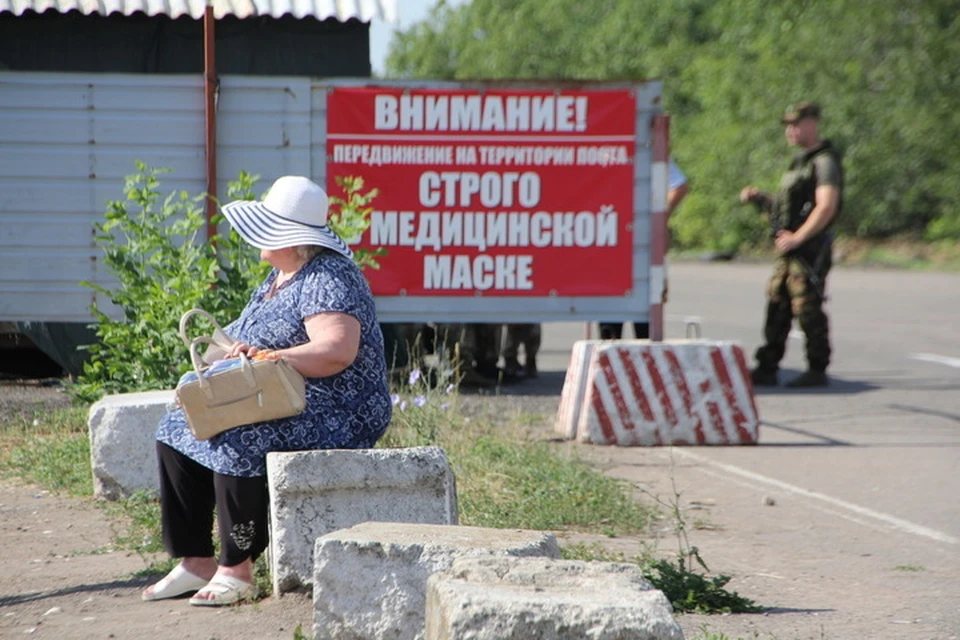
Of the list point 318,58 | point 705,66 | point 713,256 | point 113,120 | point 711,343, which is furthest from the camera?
point 705,66

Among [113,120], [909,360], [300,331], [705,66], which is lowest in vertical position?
[909,360]

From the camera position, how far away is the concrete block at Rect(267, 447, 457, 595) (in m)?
4.85

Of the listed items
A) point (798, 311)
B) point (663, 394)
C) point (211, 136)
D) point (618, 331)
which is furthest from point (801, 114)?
point (211, 136)

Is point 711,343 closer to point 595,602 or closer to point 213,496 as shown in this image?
point 213,496

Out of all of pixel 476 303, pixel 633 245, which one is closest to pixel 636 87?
pixel 633 245

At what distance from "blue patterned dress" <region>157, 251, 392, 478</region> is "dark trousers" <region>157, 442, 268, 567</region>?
5cm

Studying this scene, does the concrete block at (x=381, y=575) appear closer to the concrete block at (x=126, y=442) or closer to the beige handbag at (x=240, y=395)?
the beige handbag at (x=240, y=395)

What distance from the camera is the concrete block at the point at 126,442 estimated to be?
6.55m

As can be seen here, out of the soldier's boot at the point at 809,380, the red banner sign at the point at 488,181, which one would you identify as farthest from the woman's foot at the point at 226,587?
the soldier's boot at the point at 809,380

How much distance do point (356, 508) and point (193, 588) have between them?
64cm

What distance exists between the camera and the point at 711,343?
9.05 meters

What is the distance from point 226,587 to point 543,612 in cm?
167

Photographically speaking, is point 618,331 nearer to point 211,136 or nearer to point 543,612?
point 211,136

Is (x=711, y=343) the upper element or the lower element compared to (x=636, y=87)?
lower
